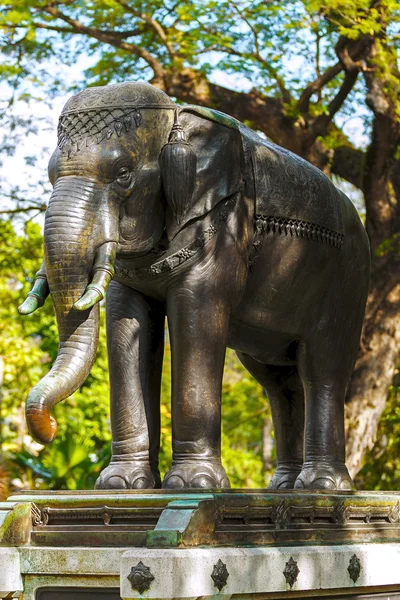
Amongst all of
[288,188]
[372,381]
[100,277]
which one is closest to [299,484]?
[288,188]

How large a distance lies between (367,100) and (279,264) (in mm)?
7115

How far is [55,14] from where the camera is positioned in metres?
12.8

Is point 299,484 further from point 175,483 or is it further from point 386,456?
point 386,456

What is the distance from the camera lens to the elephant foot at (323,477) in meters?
6.07

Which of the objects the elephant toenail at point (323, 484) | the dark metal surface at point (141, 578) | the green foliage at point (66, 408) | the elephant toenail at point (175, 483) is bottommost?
the green foliage at point (66, 408)

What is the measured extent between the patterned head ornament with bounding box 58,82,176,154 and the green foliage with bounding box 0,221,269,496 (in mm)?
7275

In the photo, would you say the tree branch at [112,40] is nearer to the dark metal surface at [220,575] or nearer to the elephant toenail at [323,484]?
the elephant toenail at [323,484]

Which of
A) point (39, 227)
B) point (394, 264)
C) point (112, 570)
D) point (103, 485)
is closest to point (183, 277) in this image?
point (103, 485)

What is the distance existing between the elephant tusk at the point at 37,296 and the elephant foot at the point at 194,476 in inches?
38.6

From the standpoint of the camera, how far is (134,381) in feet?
18.9

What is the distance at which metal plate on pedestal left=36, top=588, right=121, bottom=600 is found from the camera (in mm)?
4891

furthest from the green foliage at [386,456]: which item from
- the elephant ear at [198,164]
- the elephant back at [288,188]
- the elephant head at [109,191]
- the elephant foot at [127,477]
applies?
the elephant head at [109,191]

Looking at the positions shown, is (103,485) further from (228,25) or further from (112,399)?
(228,25)

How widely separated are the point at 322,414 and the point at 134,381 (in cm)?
113
